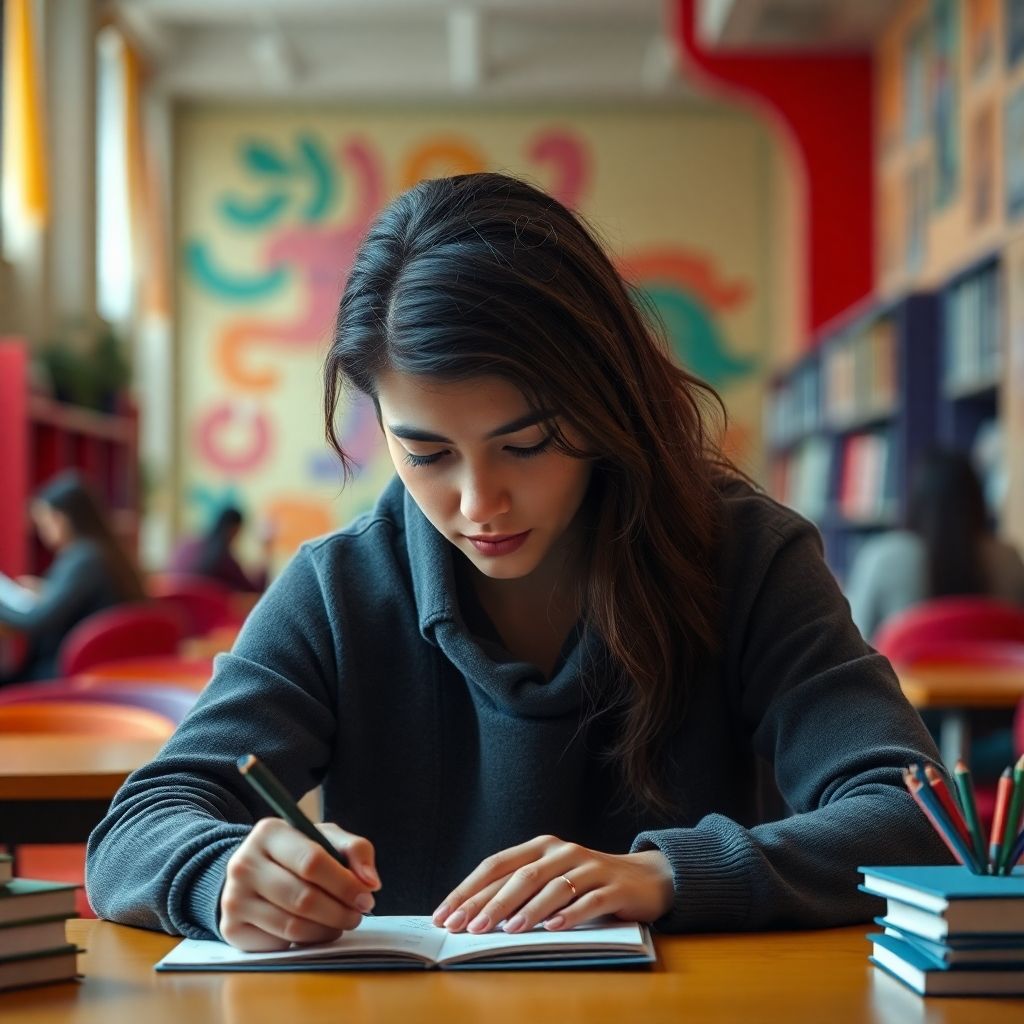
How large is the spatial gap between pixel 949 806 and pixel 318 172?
10.8 m

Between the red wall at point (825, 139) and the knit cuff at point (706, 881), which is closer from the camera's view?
the knit cuff at point (706, 881)

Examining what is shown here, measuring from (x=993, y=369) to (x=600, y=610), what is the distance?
4.30 metres

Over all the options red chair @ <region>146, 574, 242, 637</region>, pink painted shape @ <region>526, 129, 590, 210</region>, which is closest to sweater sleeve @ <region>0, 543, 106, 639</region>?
red chair @ <region>146, 574, 242, 637</region>

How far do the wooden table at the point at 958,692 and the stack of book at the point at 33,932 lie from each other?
191 cm

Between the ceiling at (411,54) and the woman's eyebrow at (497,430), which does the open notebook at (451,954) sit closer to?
the woman's eyebrow at (497,430)

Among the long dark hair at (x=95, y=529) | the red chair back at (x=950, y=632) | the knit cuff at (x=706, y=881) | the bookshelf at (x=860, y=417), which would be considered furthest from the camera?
the bookshelf at (x=860, y=417)

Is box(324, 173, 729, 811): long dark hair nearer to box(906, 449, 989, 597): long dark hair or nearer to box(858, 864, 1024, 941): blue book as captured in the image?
box(858, 864, 1024, 941): blue book

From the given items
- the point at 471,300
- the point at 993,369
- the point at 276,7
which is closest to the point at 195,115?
the point at 276,7

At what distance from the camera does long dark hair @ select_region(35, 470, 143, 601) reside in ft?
17.3

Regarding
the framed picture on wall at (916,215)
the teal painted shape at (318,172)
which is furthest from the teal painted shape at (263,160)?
the framed picture on wall at (916,215)

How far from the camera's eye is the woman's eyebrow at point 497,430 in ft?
4.37

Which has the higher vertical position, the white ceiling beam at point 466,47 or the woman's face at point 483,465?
the white ceiling beam at point 466,47

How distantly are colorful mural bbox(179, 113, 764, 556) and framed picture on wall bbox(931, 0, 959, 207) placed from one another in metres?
4.10

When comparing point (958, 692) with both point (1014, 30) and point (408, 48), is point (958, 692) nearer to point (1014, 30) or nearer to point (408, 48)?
point (1014, 30)
